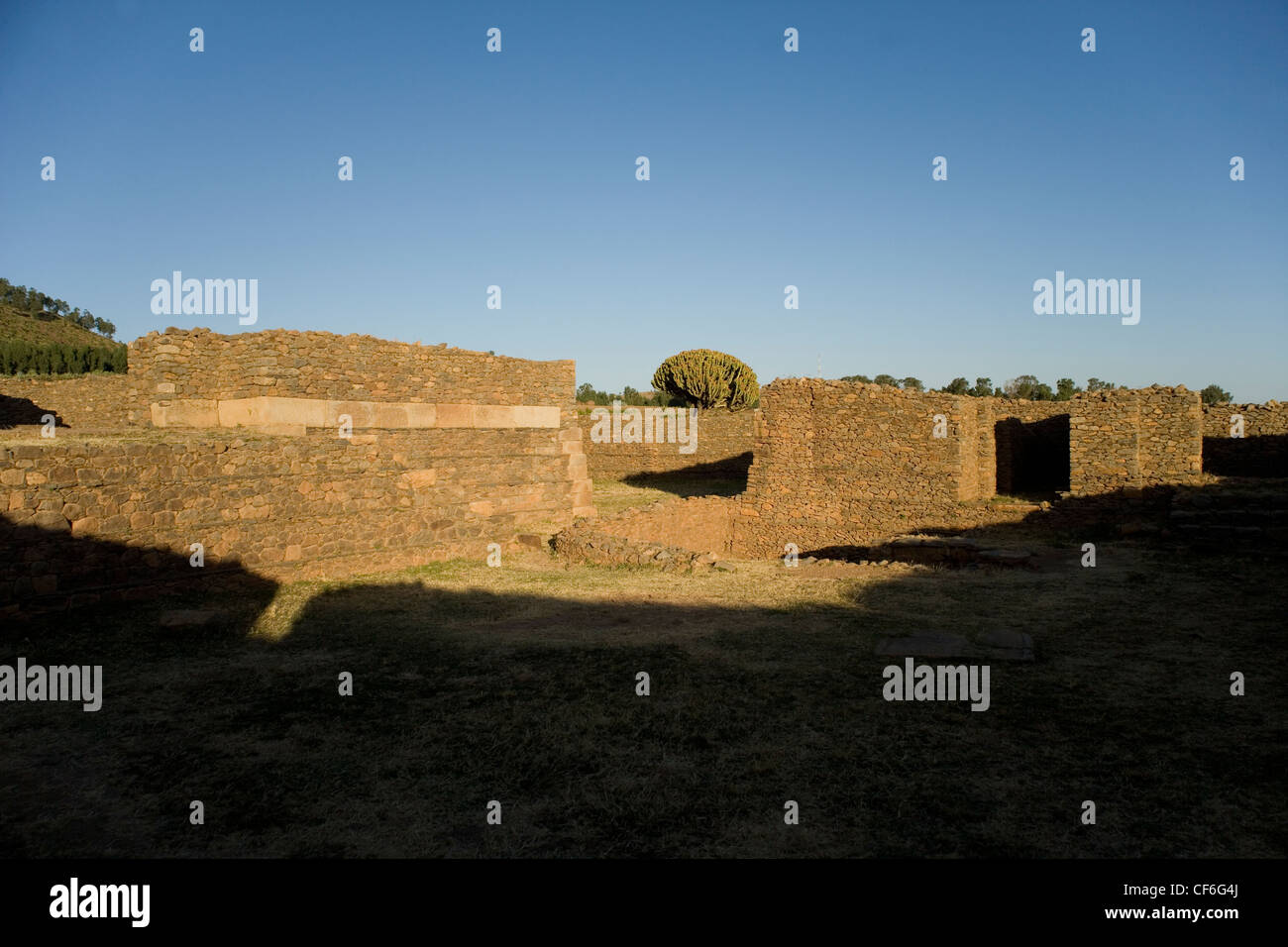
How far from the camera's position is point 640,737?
468 cm

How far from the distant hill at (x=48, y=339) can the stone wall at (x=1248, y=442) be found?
1680 inches

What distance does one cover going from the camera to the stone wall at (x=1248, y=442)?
1781 centimetres

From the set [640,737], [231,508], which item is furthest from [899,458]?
[640,737]

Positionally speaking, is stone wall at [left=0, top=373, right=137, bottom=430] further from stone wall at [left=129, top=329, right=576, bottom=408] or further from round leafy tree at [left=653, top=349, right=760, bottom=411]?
round leafy tree at [left=653, top=349, right=760, bottom=411]

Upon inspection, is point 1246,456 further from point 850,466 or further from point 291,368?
point 291,368

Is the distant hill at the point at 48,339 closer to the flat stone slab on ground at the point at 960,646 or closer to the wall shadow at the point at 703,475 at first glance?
the wall shadow at the point at 703,475

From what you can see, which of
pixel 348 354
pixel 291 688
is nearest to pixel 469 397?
pixel 348 354

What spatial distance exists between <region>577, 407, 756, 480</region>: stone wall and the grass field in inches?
612

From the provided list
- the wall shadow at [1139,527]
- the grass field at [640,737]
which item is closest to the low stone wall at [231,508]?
the grass field at [640,737]

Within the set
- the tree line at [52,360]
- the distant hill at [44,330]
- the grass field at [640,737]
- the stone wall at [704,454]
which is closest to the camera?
the grass field at [640,737]

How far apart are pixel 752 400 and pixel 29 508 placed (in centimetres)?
4207

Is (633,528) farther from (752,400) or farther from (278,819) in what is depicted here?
(752,400)

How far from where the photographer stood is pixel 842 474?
16.7 m
